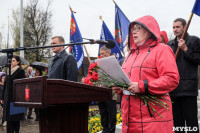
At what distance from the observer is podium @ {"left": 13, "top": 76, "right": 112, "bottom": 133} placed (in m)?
1.91

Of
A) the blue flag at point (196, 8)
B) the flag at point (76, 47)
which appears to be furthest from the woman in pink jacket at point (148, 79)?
the flag at point (76, 47)

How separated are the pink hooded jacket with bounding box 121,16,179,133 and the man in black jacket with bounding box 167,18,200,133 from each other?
110 centimetres

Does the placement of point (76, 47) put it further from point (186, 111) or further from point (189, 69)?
point (186, 111)

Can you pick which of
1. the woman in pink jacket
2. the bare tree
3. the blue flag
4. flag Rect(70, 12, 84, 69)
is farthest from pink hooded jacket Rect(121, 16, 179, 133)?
the bare tree

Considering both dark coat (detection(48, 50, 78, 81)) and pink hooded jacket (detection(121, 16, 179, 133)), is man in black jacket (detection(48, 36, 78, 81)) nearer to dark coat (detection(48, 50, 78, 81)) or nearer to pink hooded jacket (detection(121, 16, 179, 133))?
dark coat (detection(48, 50, 78, 81))

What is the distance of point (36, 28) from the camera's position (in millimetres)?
27047

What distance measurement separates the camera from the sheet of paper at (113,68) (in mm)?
2154

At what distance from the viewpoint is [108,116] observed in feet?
16.7

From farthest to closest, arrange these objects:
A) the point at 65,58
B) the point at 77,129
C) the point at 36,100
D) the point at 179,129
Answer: the point at 65,58, the point at 179,129, the point at 77,129, the point at 36,100

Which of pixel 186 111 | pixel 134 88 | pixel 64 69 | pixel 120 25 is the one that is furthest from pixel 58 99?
pixel 120 25

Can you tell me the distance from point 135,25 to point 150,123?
1048 millimetres

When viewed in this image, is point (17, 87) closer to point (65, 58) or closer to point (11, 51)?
point (11, 51)

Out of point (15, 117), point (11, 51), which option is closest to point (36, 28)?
point (15, 117)

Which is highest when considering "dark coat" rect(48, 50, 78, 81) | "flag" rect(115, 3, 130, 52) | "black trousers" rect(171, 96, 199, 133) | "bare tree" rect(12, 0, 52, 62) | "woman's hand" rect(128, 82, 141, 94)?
"bare tree" rect(12, 0, 52, 62)
